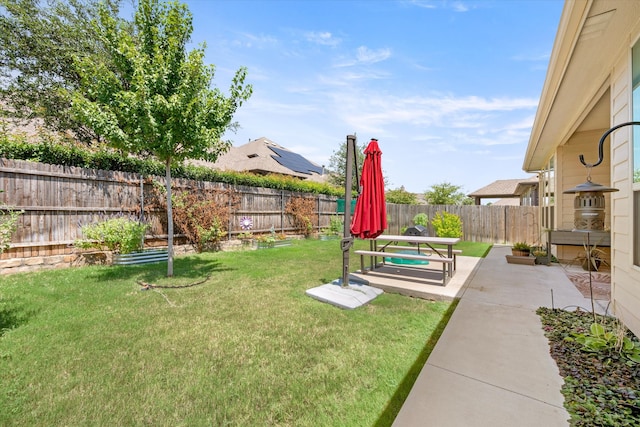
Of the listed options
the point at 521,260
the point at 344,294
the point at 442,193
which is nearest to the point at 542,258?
the point at 521,260

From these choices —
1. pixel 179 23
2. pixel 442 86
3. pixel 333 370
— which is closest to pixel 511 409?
pixel 333 370

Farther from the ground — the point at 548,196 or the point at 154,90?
the point at 154,90

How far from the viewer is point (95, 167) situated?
6270mm

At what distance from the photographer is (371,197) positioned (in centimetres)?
435

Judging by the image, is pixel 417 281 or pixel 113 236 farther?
pixel 113 236

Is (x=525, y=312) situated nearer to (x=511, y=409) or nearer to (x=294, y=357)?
(x=511, y=409)

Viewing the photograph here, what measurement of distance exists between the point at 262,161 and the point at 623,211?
715 inches

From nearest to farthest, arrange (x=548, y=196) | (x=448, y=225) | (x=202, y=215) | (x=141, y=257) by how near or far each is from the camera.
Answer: (x=141, y=257) → (x=202, y=215) → (x=548, y=196) → (x=448, y=225)

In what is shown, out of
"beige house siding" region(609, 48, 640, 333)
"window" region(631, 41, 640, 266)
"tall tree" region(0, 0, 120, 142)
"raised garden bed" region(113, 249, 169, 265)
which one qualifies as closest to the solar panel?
"tall tree" region(0, 0, 120, 142)

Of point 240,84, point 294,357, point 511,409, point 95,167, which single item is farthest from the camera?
point 95,167

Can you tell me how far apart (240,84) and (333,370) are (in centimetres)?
507

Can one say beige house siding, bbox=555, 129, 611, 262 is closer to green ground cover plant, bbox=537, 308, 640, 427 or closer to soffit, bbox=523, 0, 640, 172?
soffit, bbox=523, 0, 640, 172

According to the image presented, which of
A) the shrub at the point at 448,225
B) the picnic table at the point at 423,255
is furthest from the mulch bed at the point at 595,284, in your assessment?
the shrub at the point at 448,225

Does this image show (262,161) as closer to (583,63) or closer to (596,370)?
(583,63)
